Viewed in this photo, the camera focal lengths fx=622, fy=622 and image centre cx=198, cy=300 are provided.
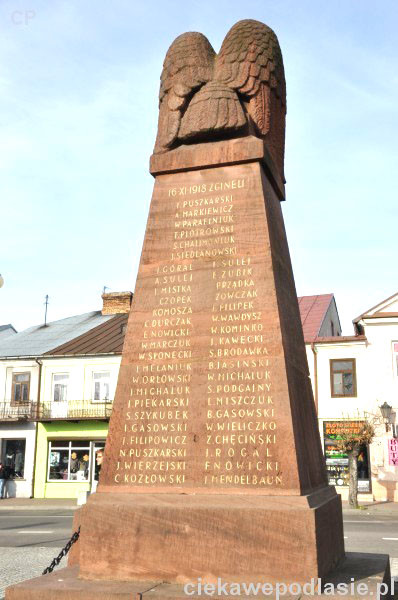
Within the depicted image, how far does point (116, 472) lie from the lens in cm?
494

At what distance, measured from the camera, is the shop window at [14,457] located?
88.5 ft

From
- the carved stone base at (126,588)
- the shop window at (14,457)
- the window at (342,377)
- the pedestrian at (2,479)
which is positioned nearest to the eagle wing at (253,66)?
the carved stone base at (126,588)

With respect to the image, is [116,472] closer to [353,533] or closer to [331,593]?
[331,593]

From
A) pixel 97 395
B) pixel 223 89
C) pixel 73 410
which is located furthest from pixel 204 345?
pixel 73 410

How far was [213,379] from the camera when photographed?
16.4ft

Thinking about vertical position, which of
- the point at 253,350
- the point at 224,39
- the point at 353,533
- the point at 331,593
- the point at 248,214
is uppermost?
the point at 224,39

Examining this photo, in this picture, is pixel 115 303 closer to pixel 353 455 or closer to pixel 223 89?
pixel 353 455

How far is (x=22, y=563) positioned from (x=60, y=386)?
62.4 ft

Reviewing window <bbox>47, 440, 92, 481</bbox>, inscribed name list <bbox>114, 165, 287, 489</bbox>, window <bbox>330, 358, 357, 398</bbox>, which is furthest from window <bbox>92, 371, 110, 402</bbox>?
inscribed name list <bbox>114, 165, 287, 489</bbox>

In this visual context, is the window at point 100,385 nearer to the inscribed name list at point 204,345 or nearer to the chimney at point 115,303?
the chimney at point 115,303

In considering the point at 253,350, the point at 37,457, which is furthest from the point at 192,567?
the point at 37,457

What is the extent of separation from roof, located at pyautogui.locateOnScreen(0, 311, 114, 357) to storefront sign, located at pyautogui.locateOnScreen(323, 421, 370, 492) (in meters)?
13.1

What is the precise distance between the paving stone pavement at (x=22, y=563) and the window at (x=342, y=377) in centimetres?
1542

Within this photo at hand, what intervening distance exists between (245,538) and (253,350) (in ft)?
4.69
